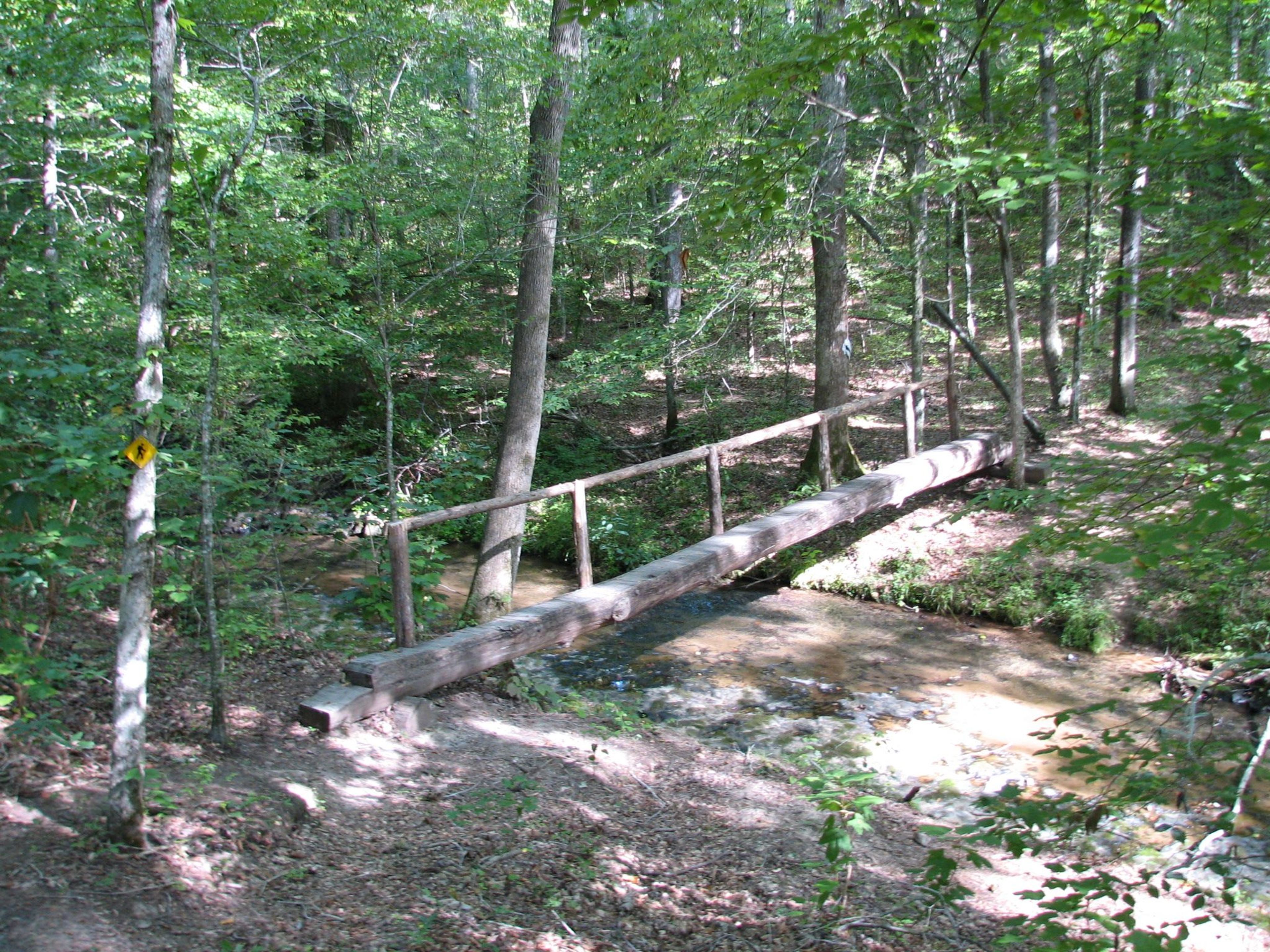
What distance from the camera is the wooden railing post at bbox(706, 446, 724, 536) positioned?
8172mm

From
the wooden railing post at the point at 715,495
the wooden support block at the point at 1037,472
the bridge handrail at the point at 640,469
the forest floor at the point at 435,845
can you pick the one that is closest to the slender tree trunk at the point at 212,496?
the forest floor at the point at 435,845

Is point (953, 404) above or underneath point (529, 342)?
underneath

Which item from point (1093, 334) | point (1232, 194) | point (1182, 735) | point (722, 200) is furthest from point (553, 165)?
point (1093, 334)

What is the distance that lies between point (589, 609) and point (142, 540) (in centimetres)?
348

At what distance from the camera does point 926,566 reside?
396 inches

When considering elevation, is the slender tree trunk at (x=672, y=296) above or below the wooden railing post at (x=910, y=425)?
above

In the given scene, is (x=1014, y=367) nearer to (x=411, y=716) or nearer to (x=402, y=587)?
(x=402, y=587)

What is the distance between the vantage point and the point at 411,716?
5.72m

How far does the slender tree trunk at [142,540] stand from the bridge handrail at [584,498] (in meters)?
2.22

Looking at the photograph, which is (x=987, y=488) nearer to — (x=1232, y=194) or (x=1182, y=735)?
(x=1232, y=194)

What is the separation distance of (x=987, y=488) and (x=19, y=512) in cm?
999

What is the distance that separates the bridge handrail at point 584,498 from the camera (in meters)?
5.80

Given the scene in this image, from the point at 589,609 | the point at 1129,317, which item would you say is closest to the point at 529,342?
the point at 589,609

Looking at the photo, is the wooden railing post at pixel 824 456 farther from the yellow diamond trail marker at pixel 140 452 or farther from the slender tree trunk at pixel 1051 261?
the yellow diamond trail marker at pixel 140 452
